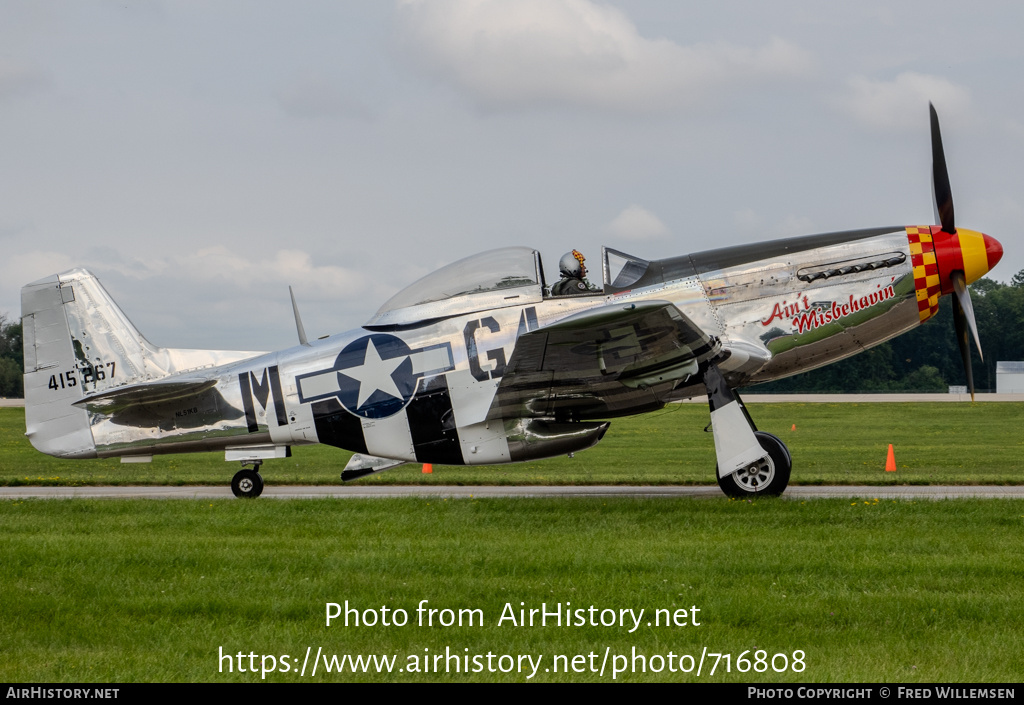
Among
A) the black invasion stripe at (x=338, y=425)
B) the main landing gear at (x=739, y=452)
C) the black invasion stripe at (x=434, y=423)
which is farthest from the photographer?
the black invasion stripe at (x=338, y=425)

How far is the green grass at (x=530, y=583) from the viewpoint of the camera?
5.50m

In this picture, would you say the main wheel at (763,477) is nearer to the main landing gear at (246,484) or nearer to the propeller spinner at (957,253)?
the propeller spinner at (957,253)

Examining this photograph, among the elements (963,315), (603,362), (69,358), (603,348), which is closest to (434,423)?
(603,362)

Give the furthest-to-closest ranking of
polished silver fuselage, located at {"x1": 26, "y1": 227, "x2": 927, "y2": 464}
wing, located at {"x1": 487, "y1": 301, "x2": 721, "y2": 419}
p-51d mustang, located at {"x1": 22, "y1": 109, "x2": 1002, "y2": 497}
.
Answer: polished silver fuselage, located at {"x1": 26, "y1": 227, "x2": 927, "y2": 464}
p-51d mustang, located at {"x1": 22, "y1": 109, "x2": 1002, "y2": 497}
wing, located at {"x1": 487, "y1": 301, "x2": 721, "y2": 419}

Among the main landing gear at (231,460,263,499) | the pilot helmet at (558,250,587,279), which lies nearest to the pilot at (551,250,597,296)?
the pilot helmet at (558,250,587,279)

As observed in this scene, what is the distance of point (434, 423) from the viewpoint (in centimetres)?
1202

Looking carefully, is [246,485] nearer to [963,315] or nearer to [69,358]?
[69,358]

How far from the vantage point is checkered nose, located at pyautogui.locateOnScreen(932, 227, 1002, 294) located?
11.7 meters

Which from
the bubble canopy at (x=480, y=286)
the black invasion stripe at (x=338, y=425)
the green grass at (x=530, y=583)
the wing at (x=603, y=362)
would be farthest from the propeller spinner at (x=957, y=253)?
the black invasion stripe at (x=338, y=425)

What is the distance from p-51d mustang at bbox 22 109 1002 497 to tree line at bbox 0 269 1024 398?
204 feet

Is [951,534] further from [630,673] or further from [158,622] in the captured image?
[158,622]

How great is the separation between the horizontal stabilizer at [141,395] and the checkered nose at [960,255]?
9.61 metres

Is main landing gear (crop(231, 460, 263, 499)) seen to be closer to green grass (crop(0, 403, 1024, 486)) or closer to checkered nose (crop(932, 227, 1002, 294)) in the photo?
green grass (crop(0, 403, 1024, 486))

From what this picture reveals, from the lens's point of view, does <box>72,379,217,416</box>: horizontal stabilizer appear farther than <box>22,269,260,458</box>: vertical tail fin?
No
